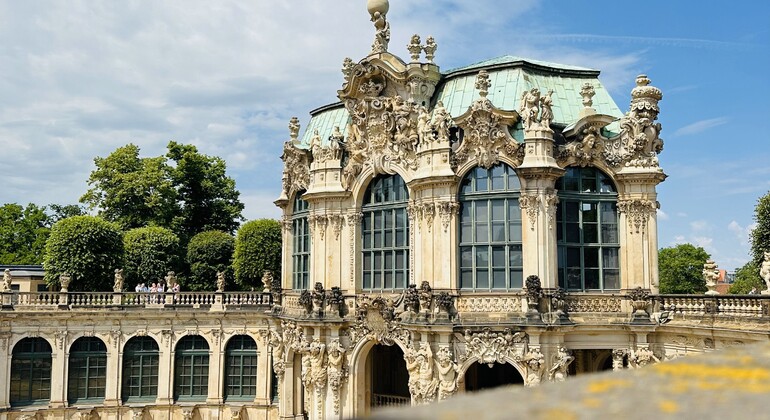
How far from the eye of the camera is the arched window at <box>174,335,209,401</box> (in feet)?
130

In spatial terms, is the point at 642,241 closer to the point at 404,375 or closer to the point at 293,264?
the point at 404,375

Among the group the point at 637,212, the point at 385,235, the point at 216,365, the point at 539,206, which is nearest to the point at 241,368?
the point at 216,365

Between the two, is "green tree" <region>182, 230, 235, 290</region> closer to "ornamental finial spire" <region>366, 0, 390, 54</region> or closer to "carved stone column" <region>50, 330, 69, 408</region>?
"carved stone column" <region>50, 330, 69, 408</region>

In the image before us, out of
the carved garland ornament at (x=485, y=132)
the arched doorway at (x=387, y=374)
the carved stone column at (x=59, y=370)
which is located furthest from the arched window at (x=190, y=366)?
the carved garland ornament at (x=485, y=132)

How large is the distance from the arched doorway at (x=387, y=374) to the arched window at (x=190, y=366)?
34.9ft

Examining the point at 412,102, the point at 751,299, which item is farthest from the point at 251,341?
the point at 751,299

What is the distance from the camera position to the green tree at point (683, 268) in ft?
250

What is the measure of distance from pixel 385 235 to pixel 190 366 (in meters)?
15.5

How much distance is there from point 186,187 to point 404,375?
34229 millimetres

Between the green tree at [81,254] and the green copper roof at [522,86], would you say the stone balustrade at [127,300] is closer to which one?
the green tree at [81,254]

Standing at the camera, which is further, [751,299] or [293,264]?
[293,264]

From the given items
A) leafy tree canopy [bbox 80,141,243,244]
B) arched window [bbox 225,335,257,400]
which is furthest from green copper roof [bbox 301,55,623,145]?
leafy tree canopy [bbox 80,141,243,244]

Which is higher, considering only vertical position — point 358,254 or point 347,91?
point 347,91

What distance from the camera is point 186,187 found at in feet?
203
